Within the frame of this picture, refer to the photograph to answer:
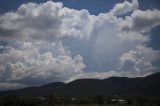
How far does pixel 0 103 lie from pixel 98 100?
219ft

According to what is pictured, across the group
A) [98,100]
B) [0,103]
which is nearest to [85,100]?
[98,100]

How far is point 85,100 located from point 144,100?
136 feet

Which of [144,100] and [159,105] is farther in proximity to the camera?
[144,100]

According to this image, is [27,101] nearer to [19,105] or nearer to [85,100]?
[19,105]

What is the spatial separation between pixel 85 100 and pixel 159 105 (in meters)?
47.9

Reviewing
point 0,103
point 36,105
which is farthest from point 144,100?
point 0,103

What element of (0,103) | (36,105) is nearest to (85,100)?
(36,105)

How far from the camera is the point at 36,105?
535 ft

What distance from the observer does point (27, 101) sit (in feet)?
526

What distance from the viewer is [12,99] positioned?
539ft

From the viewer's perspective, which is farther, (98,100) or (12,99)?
(98,100)

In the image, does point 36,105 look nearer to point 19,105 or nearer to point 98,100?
point 19,105

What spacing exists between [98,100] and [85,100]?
32.2 feet

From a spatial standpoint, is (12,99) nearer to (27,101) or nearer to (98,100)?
(27,101)
